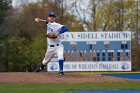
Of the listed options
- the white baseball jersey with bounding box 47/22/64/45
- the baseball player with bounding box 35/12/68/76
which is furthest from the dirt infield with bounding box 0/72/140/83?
the white baseball jersey with bounding box 47/22/64/45

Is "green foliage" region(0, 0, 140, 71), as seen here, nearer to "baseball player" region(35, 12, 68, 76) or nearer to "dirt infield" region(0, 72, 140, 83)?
"baseball player" region(35, 12, 68, 76)

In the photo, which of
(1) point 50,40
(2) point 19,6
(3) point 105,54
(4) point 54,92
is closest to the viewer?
(4) point 54,92

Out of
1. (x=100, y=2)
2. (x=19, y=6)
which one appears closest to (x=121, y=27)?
(x=100, y=2)

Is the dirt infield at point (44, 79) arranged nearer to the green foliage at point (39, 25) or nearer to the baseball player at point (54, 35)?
the baseball player at point (54, 35)

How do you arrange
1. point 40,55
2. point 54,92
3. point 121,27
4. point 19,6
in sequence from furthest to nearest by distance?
point 19,6 < point 121,27 < point 40,55 < point 54,92

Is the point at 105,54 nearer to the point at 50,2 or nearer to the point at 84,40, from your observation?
the point at 84,40

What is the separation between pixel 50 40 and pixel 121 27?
4089 cm

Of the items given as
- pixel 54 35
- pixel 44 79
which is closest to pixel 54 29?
pixel 54 35

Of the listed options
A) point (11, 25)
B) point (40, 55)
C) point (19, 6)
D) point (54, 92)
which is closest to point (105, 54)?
point (40, 55)

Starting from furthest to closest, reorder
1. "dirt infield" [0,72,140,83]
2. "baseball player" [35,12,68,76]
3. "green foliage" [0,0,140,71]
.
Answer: "green foliage" [0,0,140,71]
"baseball player" [35,12,68,76]
"dirt infield" [0,72,140,83]

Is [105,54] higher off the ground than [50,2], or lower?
lower

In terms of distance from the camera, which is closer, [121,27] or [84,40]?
[84,40]

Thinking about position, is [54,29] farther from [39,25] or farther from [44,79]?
[39,25]

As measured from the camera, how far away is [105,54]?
1328 inches
